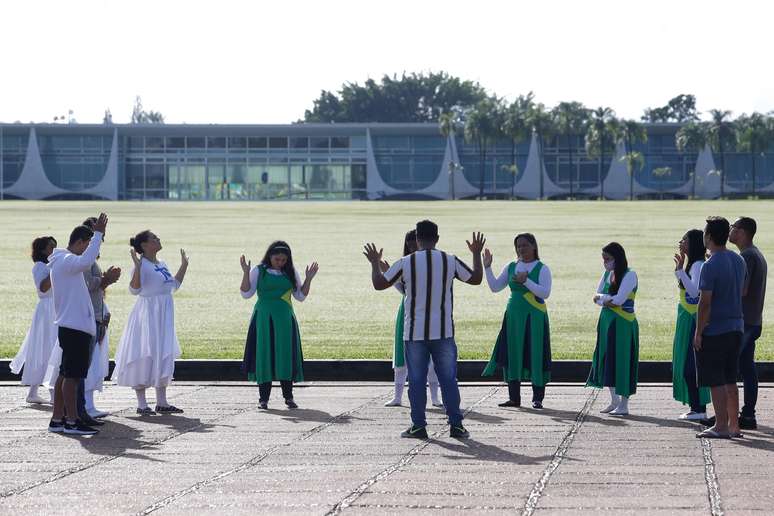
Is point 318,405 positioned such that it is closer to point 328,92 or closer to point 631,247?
point 631,247

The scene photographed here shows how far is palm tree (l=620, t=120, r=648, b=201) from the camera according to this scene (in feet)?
380

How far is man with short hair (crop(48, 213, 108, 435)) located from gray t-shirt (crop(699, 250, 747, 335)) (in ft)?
14.6

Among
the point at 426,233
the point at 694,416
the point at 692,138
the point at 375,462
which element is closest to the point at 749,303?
the point at 694,416

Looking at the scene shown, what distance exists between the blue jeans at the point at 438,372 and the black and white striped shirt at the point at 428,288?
0.30 feet

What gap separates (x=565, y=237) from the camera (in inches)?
1786

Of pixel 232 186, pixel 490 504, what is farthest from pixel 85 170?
pixel 490 504

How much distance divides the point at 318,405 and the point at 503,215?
54.1 m

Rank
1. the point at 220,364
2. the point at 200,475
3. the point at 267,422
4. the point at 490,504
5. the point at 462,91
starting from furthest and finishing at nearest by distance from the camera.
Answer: the point at 462,91
the point at 220,364
the point at 267,422
the point at 200,475
the point at 490,504

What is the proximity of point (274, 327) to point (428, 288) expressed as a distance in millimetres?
2383

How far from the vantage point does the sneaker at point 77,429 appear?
10227 millimetres

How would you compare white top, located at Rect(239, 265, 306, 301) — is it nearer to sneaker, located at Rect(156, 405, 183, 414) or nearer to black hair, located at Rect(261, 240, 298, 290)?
black hair, located at Rect(261, 240, 298, 290)

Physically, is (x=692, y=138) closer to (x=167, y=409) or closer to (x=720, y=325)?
(x=167, y=409)

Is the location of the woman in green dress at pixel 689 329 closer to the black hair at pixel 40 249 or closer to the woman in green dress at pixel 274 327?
the woman in green dress at pixel 274 327

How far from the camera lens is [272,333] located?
476 inches
